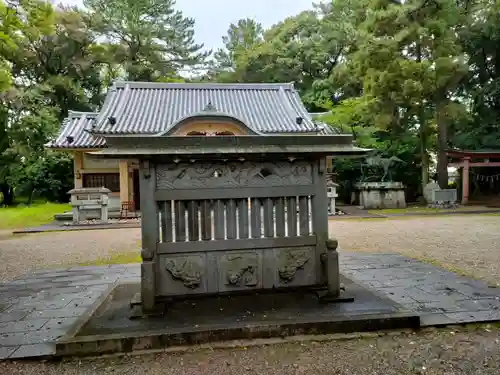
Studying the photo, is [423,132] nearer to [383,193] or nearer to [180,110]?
[383,193]

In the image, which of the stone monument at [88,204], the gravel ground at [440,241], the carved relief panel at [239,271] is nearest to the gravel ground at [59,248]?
the stone monument at [88,204]

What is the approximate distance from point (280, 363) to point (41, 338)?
83.1 inches

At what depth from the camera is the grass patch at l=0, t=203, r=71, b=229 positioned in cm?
1448

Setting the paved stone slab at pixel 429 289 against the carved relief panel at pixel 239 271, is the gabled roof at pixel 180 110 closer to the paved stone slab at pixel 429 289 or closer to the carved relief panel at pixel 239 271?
the paved stone slab at pixel 429 289

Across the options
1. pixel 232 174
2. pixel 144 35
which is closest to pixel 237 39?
pixel 144 35

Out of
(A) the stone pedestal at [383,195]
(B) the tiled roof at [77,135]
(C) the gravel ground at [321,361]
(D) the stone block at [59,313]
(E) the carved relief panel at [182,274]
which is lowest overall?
(C) the gravel ground at [321,361]

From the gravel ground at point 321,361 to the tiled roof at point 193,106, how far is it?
1264cm

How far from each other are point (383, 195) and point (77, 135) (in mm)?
Result: 14229

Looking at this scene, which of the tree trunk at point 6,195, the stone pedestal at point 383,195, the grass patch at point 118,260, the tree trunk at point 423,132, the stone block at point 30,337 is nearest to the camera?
the stone block at point 30,337

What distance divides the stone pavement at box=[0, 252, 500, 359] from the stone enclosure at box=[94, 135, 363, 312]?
935mm

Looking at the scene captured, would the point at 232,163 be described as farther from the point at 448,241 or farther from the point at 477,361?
the point at 448,241

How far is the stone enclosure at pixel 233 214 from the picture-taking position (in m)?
3.61

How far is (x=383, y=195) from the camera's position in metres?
17.9

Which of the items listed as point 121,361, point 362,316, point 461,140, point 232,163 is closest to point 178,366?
point 121,361
